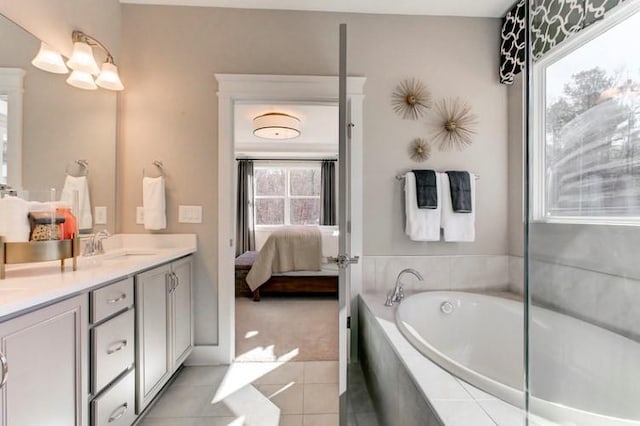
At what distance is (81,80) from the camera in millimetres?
1749

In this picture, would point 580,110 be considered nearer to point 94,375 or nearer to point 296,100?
point 296,100

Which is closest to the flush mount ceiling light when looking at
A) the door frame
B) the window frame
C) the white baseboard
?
the door frame

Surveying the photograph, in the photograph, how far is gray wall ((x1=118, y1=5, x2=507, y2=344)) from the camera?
2072 mm

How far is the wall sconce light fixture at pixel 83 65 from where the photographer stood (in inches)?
60.6

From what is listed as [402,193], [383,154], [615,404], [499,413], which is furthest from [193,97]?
[615,404]

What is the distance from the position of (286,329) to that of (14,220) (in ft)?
7.00

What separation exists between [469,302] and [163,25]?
2.94 meters

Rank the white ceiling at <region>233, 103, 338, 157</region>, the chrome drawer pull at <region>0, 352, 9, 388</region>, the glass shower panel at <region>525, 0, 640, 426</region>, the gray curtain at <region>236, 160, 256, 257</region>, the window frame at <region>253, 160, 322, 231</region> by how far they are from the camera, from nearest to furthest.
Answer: the chrome drawer pull at <region>0, 352, 9, 388</region> < the glass shower panel at <region>525, 0, 640, 426</region> < the white ceiling at <region>233, 103, 338, 157</region> < the gray curtain at <region>236, 160, 256, 257</region> < the window frame at <region>253, 160, 322, 231</region>

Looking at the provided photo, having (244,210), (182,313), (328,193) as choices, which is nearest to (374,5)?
(182,313)

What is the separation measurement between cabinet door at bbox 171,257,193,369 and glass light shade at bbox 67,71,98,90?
1.25 meters

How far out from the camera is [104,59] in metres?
1.93

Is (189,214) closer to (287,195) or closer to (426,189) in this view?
(426,189)

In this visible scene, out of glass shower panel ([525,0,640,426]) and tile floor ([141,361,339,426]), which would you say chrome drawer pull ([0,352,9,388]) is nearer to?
tile floor ([141,361,339,426])

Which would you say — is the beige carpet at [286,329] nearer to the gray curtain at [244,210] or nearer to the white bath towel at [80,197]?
the white bath towel at [80,197]
